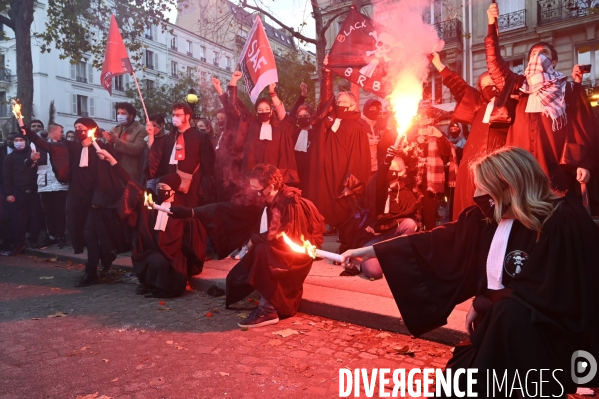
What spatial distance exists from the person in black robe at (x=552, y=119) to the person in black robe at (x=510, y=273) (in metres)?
2.05

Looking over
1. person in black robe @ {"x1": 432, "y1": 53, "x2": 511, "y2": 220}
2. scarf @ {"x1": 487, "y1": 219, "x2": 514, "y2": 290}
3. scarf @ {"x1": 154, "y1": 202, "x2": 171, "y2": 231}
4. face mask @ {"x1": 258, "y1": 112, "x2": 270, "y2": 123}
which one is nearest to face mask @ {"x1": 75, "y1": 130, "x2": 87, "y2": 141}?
scarf @ {"x1": 154, "y1": 202, "x2": 171, "y2": 231}

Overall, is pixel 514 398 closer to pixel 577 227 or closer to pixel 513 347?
pixel 513 347

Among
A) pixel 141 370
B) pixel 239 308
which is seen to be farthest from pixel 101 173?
pixel 141 370

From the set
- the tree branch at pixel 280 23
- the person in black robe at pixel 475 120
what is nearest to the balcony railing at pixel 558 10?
the tree branch at pixel 280 23

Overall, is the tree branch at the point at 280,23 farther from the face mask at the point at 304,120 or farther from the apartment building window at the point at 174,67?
the apartment building window at the point at 174,67

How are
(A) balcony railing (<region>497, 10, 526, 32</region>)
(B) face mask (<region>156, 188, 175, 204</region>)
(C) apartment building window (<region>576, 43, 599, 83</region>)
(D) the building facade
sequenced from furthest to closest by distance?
1. (D) the building facade
2. (A) balcony railing (<region>497, 10, 526, 32</region>)
3. (C) apartment building window (<region>576, 43, 599, 83</region>)
4. (B) face mask (<region>156, 188, 175, 204</region>)

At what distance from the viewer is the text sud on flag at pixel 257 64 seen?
7.90 metres

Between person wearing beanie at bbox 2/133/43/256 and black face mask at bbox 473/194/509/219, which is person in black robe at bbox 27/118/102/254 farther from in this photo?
black face mask at bbox 473/194/509/219

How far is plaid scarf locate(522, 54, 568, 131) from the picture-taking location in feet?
16.0

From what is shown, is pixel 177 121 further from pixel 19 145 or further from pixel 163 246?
pixel 19 145

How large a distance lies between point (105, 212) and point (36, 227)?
4026 millimetres

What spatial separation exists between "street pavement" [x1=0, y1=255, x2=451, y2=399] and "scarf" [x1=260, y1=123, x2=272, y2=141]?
277 cm

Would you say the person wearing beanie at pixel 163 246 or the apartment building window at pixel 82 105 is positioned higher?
the apartment building window at pixel 82 105

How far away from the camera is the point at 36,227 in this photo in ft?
36.2
